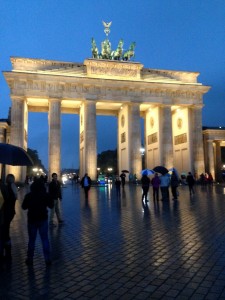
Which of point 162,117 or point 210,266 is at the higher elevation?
point 162,117

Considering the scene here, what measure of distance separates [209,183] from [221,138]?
13.4 metres

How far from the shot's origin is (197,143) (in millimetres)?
45625

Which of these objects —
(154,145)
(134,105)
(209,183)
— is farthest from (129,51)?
(209,183)

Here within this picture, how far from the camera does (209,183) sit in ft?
132

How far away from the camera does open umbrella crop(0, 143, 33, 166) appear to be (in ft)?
21.6

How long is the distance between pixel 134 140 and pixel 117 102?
20.4 feet

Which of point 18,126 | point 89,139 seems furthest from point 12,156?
point 89,139

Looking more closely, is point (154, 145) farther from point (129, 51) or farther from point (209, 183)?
point (129, 51)

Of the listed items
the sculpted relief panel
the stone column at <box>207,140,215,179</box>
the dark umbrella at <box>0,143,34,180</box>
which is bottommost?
the dark umbrella at <box>0,143,34,180</box>

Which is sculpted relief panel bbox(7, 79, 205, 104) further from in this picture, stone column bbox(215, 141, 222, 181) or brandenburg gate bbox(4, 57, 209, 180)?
stone column bbox(215, 141, 222, 181)

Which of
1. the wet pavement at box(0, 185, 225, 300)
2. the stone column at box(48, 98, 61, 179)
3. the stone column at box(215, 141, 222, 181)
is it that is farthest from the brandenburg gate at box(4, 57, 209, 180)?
the wet pavement at box(0, 185, 225, 300)

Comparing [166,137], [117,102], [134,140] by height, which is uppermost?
[117,102]

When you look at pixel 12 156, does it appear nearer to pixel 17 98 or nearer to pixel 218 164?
pixel 17 98

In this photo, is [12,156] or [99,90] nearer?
[12,156]
